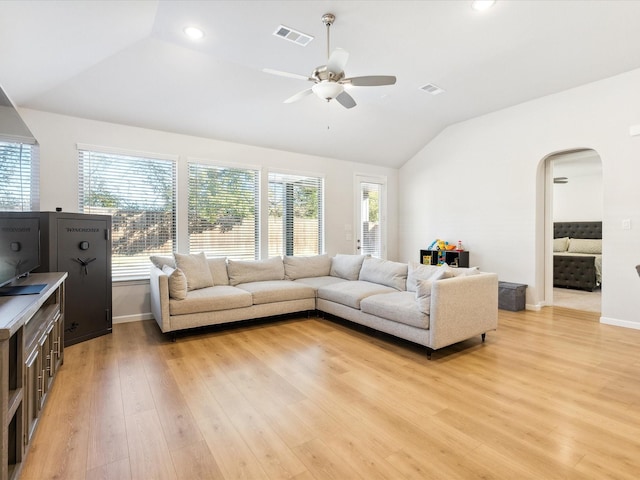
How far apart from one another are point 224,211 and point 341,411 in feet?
12.2

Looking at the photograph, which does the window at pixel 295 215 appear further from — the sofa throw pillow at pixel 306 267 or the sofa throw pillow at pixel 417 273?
the sofa throw pillow at pixel 417 273

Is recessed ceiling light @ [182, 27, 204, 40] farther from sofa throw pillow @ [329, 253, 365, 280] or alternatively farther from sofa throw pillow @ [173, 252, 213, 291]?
sofa throw pillow @ [329, 253, 365, 280]

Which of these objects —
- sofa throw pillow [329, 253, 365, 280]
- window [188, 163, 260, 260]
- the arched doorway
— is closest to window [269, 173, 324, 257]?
window [188, 163, 260, 260]

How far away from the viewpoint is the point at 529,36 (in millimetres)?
3486

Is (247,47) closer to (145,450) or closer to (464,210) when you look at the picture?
(145,450)

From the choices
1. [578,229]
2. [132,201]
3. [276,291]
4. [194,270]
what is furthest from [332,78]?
[578,229]

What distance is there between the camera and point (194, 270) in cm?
426

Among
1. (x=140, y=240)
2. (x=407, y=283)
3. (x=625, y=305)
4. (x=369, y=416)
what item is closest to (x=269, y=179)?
(x=140, y=240)

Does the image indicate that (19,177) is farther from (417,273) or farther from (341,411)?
(417,273)

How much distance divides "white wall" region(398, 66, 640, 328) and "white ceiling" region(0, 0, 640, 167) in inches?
15.2

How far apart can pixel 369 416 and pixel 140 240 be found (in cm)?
378

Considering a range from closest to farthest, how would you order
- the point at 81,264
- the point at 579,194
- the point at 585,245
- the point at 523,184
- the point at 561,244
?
the point at 81,264, the point at 523,184, the point at 585,245, the point at 561,244, the point at 579,194

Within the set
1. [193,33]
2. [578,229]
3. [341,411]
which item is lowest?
[341,411]

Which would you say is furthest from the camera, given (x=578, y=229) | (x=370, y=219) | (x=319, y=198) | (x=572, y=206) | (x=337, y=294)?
(x=572, y=206)
